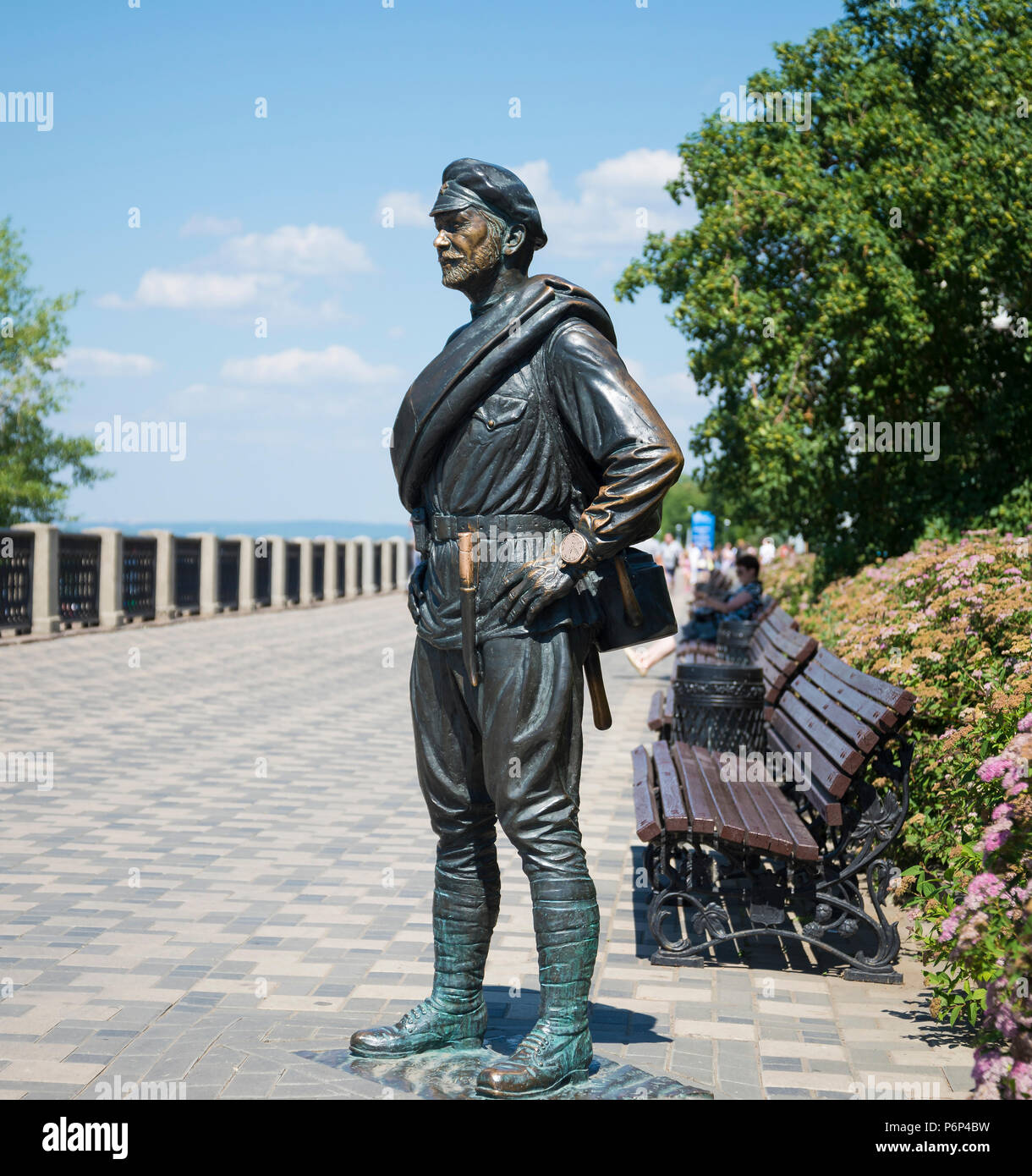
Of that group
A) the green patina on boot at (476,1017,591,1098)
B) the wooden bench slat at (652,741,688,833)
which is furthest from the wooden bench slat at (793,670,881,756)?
the green patina on boot at (476,1017,591,1098)

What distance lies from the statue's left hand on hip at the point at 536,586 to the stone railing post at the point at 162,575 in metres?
22.1

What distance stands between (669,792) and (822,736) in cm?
84

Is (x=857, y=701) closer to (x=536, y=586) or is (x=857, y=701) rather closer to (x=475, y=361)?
(x=536, y=586)

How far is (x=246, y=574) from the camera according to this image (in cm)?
2961

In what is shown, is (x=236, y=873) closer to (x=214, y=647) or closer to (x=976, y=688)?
(x=976, y=688)

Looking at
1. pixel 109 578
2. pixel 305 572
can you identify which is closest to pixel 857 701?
pixel 109 578

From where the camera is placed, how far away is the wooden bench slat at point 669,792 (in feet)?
17.0

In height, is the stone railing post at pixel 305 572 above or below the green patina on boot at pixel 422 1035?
above

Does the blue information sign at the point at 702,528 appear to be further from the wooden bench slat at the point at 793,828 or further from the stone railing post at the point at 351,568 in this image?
the wooden bench slat at the point at 793,828

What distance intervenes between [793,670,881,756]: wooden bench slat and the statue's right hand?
2.23m

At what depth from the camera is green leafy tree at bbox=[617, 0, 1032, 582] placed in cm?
1438

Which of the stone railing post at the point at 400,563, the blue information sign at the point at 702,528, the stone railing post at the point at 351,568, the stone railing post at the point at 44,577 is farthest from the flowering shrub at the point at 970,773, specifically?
the stone railing post at the point at 400,563

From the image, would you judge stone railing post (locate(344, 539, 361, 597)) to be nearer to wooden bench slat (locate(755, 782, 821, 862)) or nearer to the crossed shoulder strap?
wooden bench slat (locate(755, 782, 821, 862))
